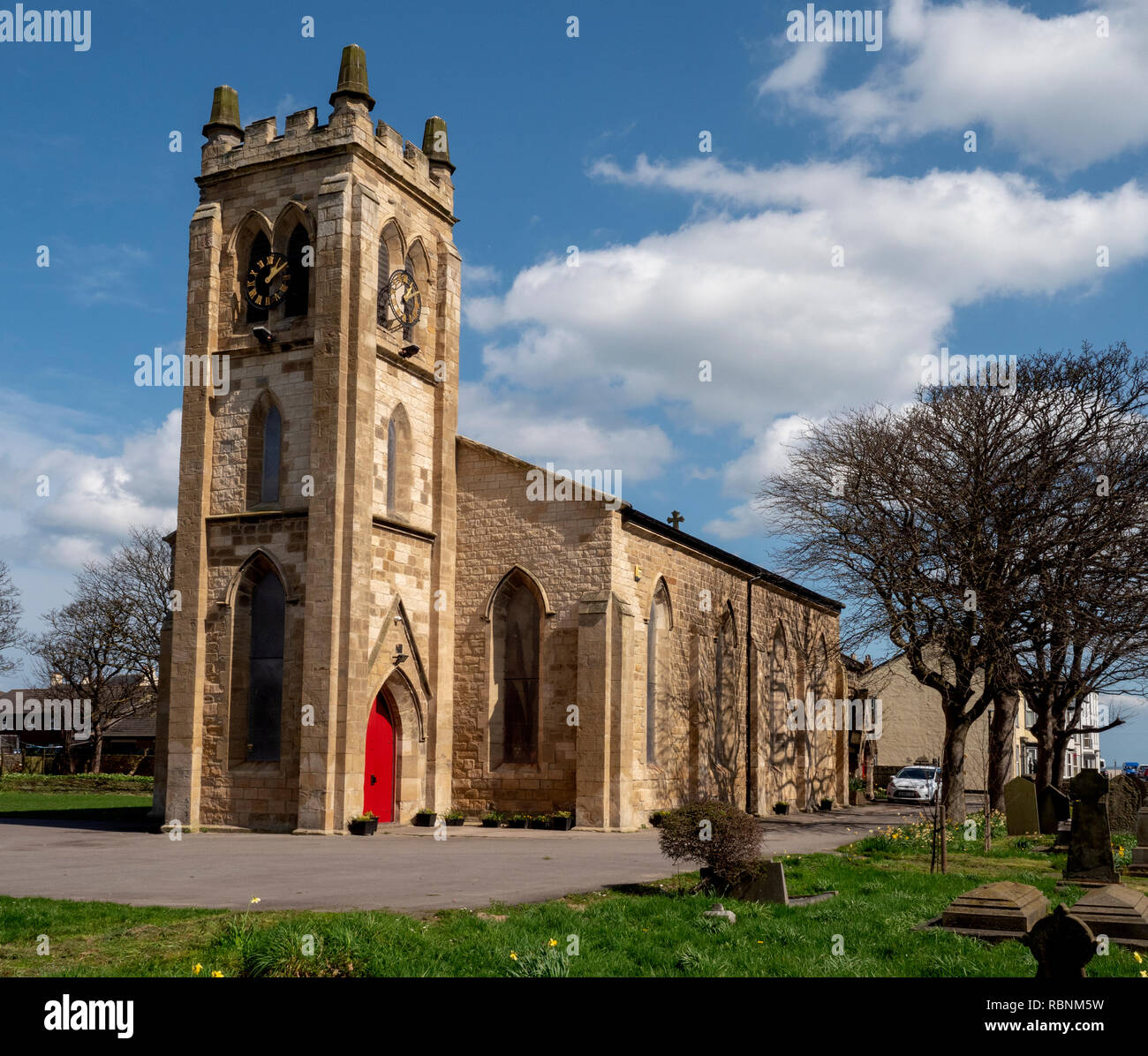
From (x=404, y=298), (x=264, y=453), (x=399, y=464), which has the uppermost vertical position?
(x=404, y=298)

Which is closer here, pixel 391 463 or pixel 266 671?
pixel 266 671

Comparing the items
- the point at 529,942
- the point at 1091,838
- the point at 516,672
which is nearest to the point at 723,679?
the point at 516,672

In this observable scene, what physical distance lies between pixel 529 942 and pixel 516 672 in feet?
56.1

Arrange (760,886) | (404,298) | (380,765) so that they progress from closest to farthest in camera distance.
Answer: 1. (760,886)
2. (380,765)
3. (404,298)

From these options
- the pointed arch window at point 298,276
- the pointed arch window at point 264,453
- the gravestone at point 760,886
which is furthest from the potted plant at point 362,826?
the gravestone at point 760,886

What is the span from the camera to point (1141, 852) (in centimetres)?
1598

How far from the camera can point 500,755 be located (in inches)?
1000

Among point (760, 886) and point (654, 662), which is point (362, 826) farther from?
point (760, 886)

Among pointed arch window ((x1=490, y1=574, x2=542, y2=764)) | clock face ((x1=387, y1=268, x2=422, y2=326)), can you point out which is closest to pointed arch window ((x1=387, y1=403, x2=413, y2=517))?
clock face ((x1=387, y1=268, x2=422, y2=326))

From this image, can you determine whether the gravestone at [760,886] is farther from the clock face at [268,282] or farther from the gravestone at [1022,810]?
the clock face at [268,282]

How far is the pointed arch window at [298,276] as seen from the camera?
81.0ft

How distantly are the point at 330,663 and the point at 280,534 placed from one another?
127 inches
